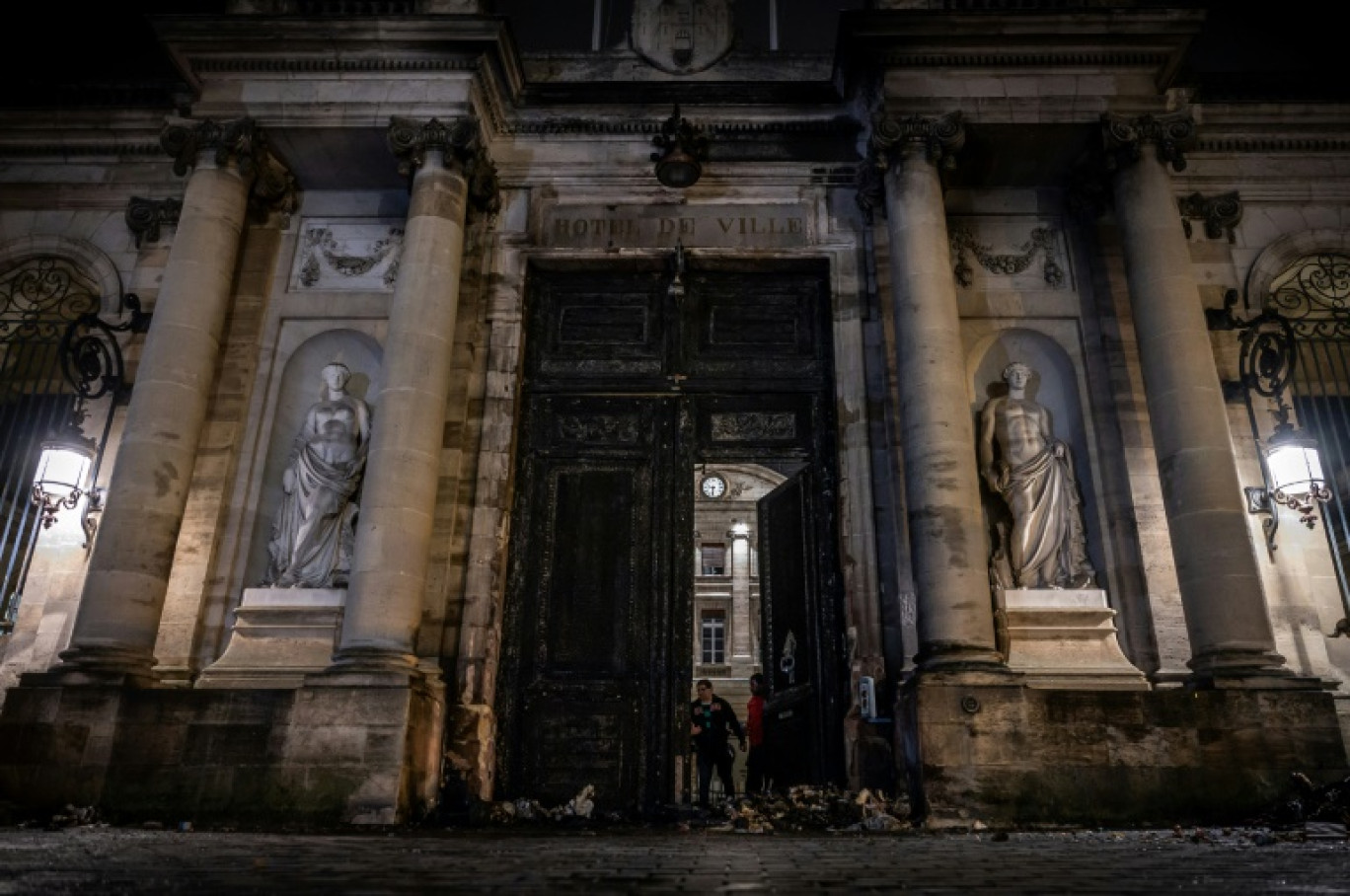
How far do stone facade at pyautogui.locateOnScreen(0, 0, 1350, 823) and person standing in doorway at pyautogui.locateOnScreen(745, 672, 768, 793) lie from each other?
1.73 m

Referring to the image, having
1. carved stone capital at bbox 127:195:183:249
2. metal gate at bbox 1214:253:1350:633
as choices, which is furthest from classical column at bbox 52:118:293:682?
metal gate at bbox 1214:253:1350:633

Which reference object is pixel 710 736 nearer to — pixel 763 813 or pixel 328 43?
pixel 763 813

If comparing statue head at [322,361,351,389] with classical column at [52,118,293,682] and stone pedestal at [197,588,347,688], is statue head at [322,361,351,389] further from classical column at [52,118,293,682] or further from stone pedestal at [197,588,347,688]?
stone pedestal at [197,588,347,688]

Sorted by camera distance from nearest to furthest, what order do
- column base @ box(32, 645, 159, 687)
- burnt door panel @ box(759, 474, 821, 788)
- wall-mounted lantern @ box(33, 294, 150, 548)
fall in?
column base @ box(32, 645, 159, 687), burnt door panel @ box(759, 474, 821, 788), wall-mounted lantern @ box(33, 294, 150, 548)

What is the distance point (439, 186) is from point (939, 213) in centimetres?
571

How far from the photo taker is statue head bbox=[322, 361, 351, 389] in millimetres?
11070

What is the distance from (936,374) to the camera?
32.0ft

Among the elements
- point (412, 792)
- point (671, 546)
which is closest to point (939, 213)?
point (671, 546)

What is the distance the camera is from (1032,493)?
10445 millimetres

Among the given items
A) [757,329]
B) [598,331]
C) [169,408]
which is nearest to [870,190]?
[757,329]

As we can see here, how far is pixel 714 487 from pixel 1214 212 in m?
22.4

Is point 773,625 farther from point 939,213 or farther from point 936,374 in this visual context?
point 939,213

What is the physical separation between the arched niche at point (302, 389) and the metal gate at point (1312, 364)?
10464mm

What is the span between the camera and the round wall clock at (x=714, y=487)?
32.9m
